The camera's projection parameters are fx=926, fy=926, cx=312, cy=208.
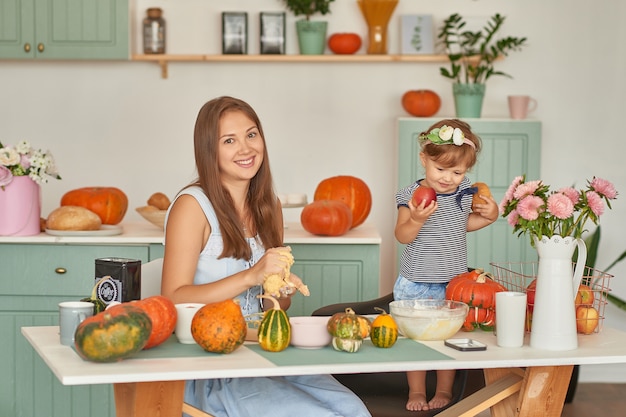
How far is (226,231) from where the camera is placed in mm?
2576

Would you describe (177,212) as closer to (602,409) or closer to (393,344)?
(393,344)

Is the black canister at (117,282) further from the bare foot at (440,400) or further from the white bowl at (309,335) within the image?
the bare foot at (440,400)

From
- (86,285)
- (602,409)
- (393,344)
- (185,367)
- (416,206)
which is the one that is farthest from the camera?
(602,409)

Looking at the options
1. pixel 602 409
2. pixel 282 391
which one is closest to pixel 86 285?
pixel 282 391

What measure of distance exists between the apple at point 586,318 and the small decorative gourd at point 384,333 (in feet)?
1.61

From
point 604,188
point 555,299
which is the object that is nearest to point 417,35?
point 604,188

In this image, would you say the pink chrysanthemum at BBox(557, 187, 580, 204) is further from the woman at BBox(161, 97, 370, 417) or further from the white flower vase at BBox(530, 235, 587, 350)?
the woman at BBox(161, 97, 370, 417)

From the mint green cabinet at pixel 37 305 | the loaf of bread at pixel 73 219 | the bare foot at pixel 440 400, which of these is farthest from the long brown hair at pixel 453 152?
the loaf of bread at pixel 73 219

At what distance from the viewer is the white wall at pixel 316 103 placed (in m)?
5.11

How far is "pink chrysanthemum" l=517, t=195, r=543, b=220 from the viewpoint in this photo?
2.16 meters

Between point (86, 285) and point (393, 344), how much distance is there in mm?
1904

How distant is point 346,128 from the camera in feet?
17.1

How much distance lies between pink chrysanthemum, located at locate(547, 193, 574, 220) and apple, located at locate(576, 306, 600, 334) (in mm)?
282

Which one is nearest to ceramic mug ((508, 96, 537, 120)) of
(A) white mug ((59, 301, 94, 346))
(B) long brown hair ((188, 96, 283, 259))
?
(B) long brown hair ((188, 96, 283, 259))
